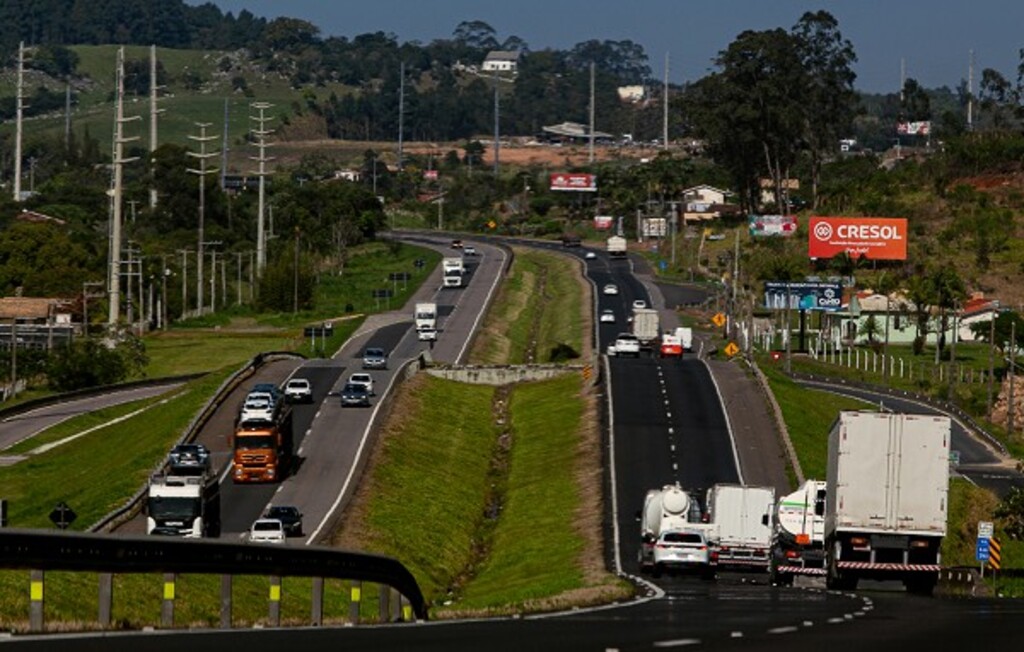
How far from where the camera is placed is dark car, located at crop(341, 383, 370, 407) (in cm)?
10850

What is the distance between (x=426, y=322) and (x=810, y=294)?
30.9 meters

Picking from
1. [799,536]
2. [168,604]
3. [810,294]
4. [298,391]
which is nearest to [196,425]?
[298,391]

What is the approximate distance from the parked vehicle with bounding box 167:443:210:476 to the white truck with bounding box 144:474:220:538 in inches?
150

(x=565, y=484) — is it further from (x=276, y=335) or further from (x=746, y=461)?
(x=276, y=335)

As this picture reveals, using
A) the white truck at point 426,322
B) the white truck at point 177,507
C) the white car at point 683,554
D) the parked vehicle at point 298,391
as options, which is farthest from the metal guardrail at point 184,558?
the white truck at point 426,322

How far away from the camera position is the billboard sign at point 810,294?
171875 mm

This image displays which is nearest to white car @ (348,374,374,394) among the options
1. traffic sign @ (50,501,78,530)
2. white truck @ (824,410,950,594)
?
traffic sign @ (50,501,78,530)

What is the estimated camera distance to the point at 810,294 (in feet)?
567

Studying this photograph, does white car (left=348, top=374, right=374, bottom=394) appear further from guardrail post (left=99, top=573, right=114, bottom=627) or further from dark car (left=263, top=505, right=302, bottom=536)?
guardrail post (left=99, top=573, right=114, bottom=627)

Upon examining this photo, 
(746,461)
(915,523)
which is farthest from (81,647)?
(746,461)

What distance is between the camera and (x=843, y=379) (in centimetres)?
15938

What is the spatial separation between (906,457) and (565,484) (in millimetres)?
40069

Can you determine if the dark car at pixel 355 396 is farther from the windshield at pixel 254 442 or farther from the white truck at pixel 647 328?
the white truck at pixel 647 328

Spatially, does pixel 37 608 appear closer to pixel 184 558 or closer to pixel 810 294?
pixel 184 558
